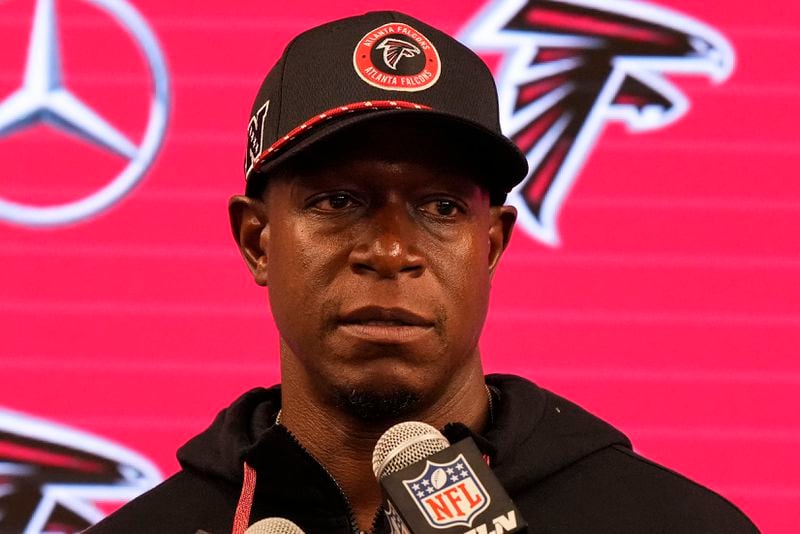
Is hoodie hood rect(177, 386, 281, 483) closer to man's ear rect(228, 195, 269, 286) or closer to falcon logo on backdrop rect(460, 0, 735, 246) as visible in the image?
man's ear rect(228, 195, 269, 286)

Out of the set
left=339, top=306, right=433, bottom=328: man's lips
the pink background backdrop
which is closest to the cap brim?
left=339, top=306, right=433, bottom=328: man's lips

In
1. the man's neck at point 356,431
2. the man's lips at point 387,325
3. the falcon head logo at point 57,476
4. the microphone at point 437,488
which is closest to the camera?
the microphone at point 437,488

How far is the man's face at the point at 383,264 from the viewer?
1273mm

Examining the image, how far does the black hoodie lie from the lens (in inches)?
51.5

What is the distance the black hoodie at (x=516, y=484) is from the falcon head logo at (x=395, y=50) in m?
0.38

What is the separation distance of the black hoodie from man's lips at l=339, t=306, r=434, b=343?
0.11 m

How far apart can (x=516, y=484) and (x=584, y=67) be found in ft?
3.62

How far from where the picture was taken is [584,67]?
2.26m

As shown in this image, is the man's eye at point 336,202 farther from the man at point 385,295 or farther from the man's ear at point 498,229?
the man's ear at point 498,229

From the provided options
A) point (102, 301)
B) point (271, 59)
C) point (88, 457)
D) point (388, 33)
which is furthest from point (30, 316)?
point (388, 33)

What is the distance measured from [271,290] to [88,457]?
920 mm

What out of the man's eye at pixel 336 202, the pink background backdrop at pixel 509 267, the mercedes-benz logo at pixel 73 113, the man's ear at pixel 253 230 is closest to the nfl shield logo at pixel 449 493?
the man's eye at pixel 336 202

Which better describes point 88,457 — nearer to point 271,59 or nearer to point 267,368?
point 267,368

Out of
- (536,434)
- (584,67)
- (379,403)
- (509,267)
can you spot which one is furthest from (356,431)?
(584,67)
